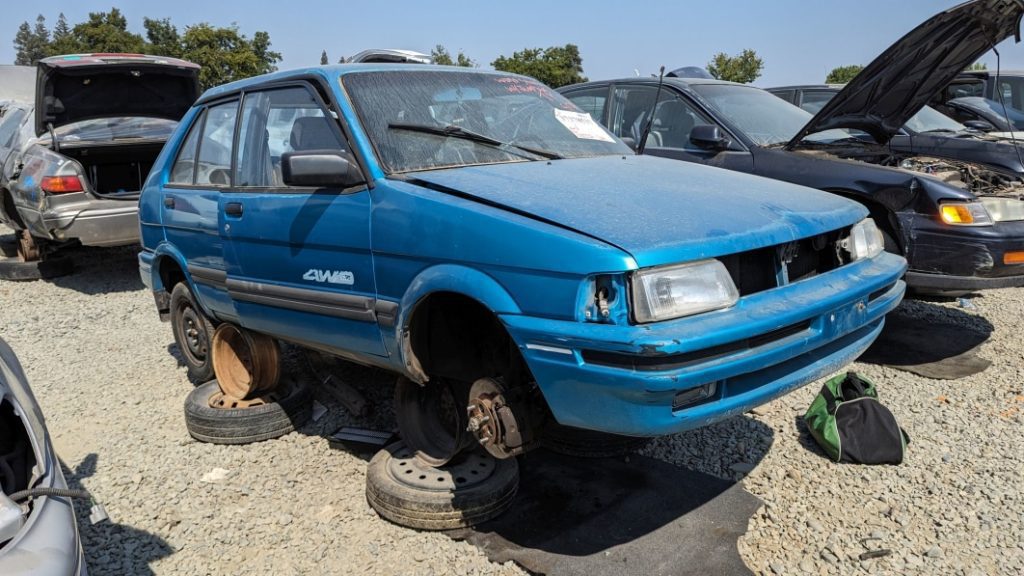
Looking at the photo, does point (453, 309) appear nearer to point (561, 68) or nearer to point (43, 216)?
point (43, 216)

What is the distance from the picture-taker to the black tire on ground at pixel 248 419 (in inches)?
152

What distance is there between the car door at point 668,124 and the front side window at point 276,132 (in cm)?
312

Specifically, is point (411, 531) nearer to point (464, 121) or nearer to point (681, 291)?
point (681, 291)

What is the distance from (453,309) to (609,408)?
34.9 inches

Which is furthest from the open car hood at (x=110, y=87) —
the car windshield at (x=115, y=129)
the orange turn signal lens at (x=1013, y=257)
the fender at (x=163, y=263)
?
the orange turn signal lens at (x=1013, y=257)

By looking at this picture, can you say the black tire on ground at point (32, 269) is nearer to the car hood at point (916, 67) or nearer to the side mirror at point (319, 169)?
the side mirror at point (319, 169)

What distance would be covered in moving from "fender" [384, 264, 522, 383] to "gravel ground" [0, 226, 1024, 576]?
0.72 meters

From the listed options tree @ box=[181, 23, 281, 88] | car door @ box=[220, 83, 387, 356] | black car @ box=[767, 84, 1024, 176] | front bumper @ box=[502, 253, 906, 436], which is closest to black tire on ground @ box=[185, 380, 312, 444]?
car door @ box=[220, 83, 387, 356]

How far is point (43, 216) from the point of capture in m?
6.97

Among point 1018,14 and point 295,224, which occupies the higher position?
point 1018,14

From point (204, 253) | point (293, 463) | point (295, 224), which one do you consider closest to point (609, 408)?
point (295, 224)

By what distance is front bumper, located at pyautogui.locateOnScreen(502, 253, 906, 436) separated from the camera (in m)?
2.26

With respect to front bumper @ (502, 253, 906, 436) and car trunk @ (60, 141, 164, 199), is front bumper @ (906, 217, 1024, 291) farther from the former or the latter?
car trunk @ (60, 141, 164, 199)

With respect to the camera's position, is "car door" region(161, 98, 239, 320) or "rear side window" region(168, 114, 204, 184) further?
"rear side window" region(168, 114, 204, 184)
